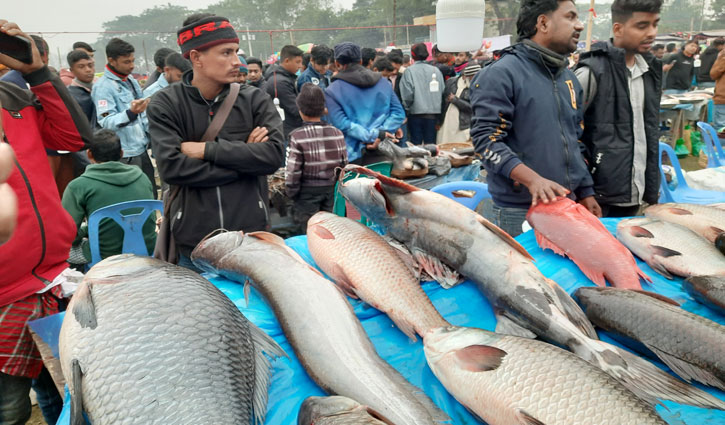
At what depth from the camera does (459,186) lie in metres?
4.04

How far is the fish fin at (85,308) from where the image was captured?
52.1 inches

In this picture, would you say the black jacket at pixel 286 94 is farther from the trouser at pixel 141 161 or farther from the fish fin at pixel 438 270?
the fish fin at pixel 438 270

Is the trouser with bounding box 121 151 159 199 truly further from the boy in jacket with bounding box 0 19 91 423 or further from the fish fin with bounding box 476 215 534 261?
the fish fin with bounding box 476 215 534 261

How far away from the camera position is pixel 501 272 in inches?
68.1

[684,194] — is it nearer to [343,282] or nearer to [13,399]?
[343,282]

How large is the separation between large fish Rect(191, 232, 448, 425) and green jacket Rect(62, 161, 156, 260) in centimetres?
184

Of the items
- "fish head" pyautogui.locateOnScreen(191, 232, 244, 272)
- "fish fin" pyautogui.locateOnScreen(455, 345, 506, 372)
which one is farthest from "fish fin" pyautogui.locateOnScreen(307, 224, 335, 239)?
"fish fin" pyautogui.locateOnScreen(455, 345, 506, 372)

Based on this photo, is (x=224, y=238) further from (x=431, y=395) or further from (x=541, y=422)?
(x=541, y=422)

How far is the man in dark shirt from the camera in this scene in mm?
11719

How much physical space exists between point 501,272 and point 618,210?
2.06 meters

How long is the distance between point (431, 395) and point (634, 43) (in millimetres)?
2824

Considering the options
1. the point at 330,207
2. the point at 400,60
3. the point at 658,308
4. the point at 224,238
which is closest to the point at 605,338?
the point at 658,308

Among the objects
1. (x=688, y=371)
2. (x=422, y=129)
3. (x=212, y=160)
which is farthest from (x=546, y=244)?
(x=422, y=129)

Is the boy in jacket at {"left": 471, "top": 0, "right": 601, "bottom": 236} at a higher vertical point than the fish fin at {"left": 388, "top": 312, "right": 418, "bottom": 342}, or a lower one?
higher
